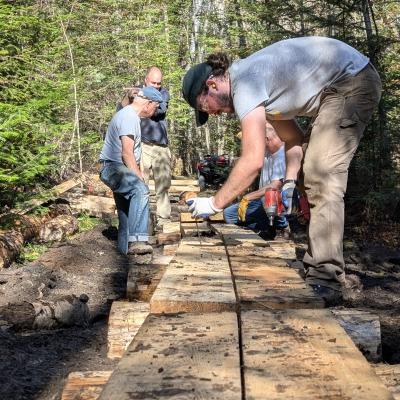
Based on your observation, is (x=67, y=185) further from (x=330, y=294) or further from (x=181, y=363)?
(x=181, y=363)

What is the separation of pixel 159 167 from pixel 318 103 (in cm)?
575

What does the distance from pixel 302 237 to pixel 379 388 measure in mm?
8763

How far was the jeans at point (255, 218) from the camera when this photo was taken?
689cm

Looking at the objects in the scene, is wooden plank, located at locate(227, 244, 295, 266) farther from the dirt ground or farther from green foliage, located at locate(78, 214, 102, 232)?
green foliage, located at locate(78, 214, 102, 232)

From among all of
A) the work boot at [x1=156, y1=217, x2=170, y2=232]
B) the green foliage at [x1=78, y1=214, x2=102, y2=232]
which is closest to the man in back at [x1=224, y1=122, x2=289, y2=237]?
the work boot at [x1=156, y1=217, x2=170, y2=232]

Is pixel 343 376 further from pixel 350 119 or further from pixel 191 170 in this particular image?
pixel 191 170

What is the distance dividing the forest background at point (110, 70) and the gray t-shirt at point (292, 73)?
3.45 m

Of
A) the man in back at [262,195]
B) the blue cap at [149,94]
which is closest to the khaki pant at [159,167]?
the blue cap at [149,94]

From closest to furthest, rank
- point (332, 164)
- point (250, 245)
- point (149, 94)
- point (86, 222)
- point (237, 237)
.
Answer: point (332, 164)
point (250, 245)
point (237, 237)
point (149, 94)
point (86, 222)

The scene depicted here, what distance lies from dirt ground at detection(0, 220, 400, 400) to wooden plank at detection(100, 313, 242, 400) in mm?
1238

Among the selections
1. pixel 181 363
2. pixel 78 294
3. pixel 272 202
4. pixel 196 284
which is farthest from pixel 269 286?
pixel 78 294

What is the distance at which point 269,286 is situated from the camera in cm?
300

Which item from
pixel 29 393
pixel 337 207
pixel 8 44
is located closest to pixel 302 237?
pixel 8 44

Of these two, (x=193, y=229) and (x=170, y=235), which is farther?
(x=170, y=235)
